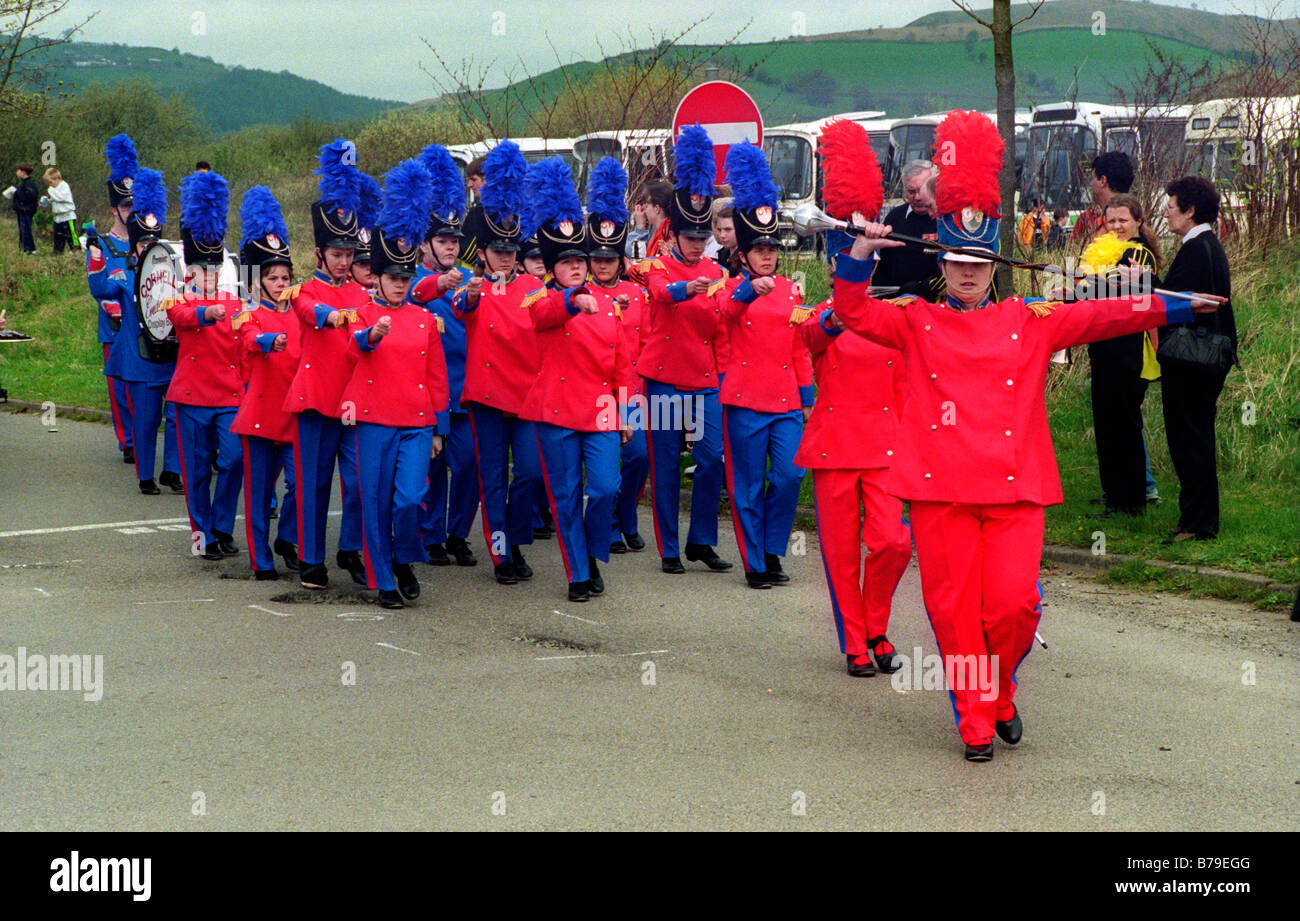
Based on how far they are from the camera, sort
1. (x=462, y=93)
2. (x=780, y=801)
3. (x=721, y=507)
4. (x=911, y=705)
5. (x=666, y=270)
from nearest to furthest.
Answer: (x=780, y=801)
(x=911, y=705)
(x=666, y=270)
(x=721, y=507)
(x=462, y=93)

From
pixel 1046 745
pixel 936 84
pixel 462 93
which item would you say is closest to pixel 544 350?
pixel 1046 745

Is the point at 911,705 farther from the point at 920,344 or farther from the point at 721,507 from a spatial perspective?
the point at 721,507

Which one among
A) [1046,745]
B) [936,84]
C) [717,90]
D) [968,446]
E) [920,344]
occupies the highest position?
[936,84]

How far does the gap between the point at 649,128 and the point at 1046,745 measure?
1114 centimetres

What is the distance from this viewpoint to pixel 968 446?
5570mm

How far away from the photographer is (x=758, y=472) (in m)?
8.76

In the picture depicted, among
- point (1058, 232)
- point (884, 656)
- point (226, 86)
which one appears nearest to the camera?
point (884, 656)

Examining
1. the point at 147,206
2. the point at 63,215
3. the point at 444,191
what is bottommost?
the point at 444,191

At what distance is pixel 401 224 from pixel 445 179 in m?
0.92

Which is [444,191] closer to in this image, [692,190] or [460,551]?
[692,190]

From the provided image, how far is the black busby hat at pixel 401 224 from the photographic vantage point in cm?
827

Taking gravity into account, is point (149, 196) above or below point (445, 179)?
above

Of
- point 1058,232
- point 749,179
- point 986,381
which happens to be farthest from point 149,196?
point 1058,232

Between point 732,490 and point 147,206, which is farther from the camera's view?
point 147,206
